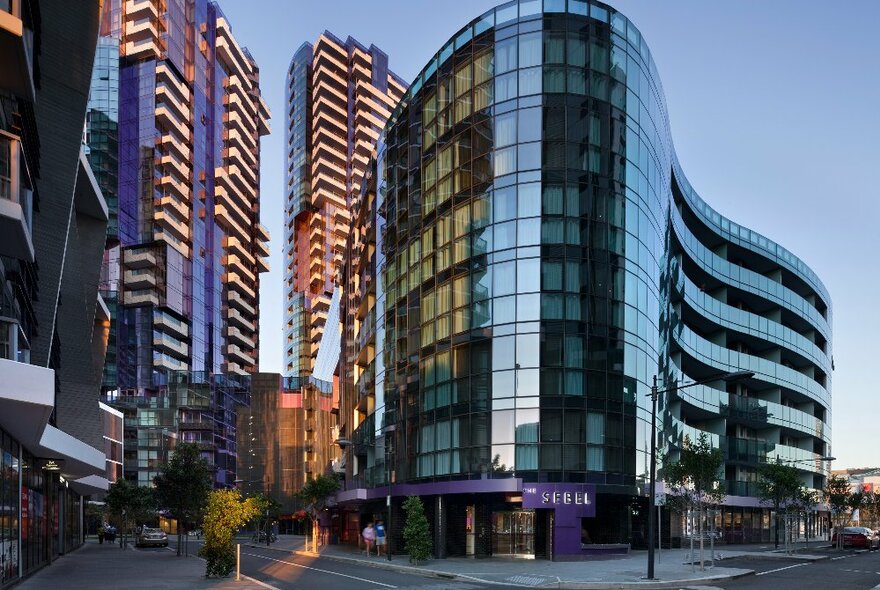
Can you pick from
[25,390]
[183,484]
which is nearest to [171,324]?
[183,484]

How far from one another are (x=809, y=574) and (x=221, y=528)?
23.5 m

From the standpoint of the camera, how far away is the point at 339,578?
3403cm

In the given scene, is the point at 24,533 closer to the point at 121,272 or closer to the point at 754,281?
the point at 754,281

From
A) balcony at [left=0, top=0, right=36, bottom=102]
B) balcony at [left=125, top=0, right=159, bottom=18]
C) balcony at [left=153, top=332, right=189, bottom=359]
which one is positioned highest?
balcony at [left=125, top=0, right=159, bottom=18]

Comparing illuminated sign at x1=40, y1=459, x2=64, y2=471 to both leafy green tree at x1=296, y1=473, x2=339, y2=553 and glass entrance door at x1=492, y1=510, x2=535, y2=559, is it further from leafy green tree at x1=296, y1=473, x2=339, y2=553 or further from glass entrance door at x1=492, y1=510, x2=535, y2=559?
leafy green tree at x1=296, y1=473, x2=339, y2=553

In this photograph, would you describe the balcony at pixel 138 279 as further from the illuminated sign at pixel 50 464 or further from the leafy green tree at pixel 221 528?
the leafy green tree at pixel 221 528

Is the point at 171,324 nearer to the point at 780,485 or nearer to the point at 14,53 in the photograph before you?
the point at 780,485

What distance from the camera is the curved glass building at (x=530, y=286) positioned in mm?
45500

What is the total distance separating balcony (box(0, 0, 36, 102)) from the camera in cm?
1875

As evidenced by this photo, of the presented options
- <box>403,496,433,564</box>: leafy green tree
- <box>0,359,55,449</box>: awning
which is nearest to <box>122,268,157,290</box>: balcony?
<box>403,496,433,564</box>: leafy green tree

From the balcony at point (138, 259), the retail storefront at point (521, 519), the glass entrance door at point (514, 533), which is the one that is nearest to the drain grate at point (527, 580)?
the retail storefront at point (521, 519)

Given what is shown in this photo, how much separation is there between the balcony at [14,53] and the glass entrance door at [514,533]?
3282 cm

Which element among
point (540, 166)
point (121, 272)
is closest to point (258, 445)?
point (121, 272)

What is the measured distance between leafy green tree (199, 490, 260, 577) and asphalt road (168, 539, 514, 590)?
1.65 meters
